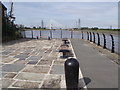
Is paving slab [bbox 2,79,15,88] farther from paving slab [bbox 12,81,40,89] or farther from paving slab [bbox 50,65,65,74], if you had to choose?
paving slab [bbox 50,65,65,74]

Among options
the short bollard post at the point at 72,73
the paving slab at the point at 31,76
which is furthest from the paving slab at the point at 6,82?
the short bollard post at the point at 72,73

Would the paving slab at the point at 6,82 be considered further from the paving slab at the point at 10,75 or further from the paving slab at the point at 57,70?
the paving slab at the point at 57,70

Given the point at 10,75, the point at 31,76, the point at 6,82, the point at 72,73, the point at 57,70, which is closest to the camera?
the point at 72,73

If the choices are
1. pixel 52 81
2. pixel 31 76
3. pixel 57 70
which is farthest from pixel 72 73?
pixel 57 70

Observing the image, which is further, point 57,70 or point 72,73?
point 57,70

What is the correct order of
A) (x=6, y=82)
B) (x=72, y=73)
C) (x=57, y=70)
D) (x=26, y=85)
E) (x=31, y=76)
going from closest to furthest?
(x=72, y=73)
(x=26, y=85)
(x=6, y=82)
(x=31, y=76)
(x=57, y=70)

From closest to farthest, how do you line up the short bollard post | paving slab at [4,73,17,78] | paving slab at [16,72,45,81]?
1. the short bollard post
2. paving slab at [16,72,45,81]
3. paving slab at [4,73,17,78]

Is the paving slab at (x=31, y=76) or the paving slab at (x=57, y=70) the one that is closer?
the paving slab at (x=31, y=76)

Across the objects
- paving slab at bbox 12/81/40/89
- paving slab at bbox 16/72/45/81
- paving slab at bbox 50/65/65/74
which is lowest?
paving slab at bbox 12/81/40/89

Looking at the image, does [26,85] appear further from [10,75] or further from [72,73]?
[72,73]

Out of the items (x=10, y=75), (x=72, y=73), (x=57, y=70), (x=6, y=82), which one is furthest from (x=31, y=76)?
(x=72, y=73)

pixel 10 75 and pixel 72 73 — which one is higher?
pixel 72 73

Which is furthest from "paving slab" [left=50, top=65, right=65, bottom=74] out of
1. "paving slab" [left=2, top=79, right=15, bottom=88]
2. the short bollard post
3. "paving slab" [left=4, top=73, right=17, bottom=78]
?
the short bollard post

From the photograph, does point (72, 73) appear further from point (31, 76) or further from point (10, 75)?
point (10, 75)
